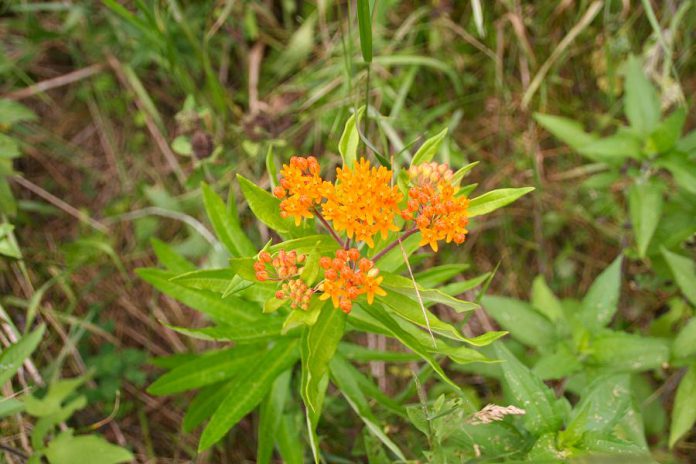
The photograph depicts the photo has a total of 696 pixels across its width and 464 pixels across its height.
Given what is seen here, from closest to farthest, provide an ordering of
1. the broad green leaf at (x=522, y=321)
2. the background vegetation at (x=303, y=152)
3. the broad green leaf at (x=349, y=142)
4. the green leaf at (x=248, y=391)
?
1. the broad green leaf at (x=349, y=142)
2. the green leaf at (x=248, y=391)
3. the broad green leaf at (x=522, y=321)
4. the background vegetation at (x=303, y=152)

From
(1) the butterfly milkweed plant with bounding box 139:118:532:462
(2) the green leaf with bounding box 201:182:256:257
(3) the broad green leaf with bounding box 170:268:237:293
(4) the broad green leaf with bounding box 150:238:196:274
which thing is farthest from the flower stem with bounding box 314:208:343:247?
(4) the broad green leaf with bounding box 150:238:196:274

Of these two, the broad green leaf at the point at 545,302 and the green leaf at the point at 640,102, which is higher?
the green leaf at the point at 640,102

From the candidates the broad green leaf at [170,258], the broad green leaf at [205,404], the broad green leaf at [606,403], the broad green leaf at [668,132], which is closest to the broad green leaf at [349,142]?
the broad green leaf at [170,258]

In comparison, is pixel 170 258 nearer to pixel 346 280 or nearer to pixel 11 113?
pixel 346 280

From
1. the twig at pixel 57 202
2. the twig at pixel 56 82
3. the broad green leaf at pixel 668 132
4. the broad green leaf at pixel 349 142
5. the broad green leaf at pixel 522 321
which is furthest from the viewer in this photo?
the twig at pixel 56 82

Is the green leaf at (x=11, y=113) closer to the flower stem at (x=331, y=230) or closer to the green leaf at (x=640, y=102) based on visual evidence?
the flower stem at (x=331, y=230)

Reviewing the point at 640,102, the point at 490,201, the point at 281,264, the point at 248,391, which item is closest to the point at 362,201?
the point at 281,264
